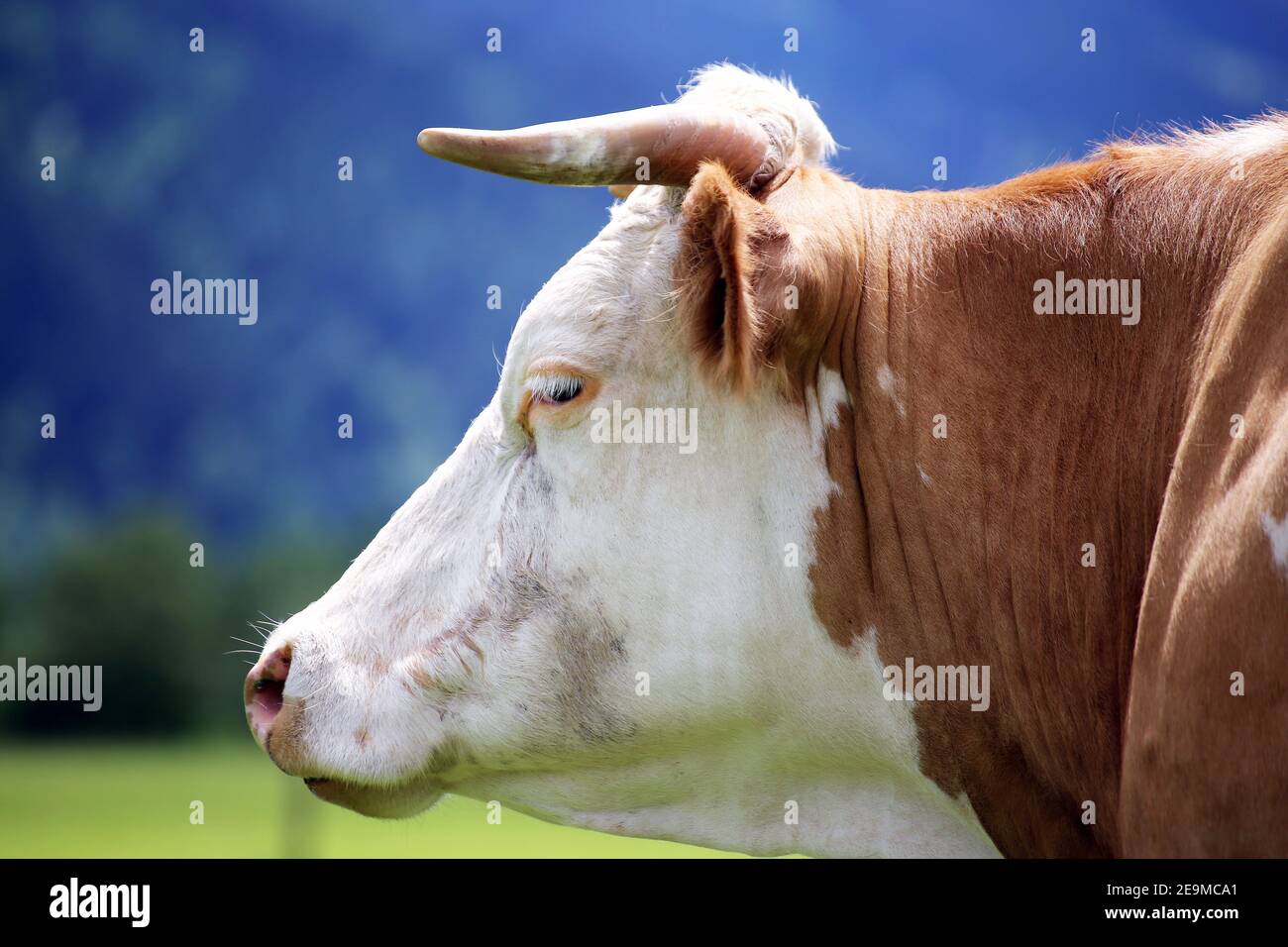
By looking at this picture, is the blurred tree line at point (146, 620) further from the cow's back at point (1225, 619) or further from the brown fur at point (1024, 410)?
the cow's back at point (1225, 619)

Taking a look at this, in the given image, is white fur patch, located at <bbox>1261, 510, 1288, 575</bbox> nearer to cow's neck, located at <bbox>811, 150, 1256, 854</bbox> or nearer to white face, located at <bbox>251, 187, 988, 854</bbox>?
cow's neck, located at <bbox>811, 150, 1256, 854</bbox>

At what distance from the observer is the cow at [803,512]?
2.47m

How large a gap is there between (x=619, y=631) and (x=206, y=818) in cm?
1725

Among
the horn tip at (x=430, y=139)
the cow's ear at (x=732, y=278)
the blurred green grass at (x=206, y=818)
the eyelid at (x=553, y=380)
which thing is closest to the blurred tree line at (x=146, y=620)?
the blurred green grass at (x=206, y=818)

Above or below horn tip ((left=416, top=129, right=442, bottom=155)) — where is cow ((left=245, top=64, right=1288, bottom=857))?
below

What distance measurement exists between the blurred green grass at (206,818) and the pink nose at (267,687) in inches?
301

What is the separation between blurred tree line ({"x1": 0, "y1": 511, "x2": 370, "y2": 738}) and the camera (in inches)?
951

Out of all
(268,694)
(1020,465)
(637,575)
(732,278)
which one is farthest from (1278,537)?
(268,694)

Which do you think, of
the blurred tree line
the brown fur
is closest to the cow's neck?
the brown fur

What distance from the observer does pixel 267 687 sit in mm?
2957

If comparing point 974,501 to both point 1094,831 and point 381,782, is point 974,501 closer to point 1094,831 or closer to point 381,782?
point 1094,831
